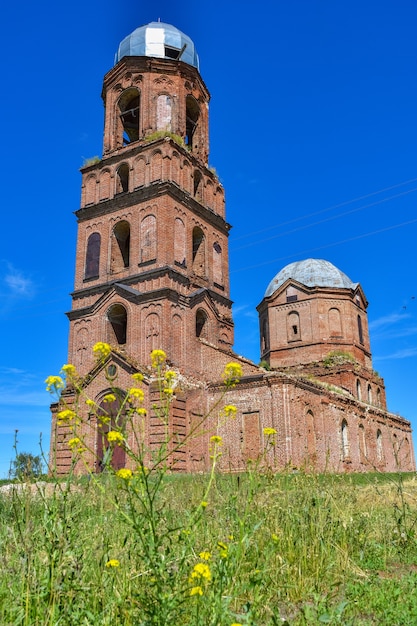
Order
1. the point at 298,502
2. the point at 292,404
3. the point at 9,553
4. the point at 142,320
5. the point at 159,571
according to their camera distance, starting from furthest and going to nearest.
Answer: the point at 142,320, the point at 292,404, the point at 298,502, the point at 9,553, the point at 159,571

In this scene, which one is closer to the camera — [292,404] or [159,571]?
[159,571]

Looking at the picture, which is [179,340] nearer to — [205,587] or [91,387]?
[91,387]

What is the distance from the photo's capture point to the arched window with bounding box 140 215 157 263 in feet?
79.3

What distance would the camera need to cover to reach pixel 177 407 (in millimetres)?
21750

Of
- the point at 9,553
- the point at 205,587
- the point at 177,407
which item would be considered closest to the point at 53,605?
the point at 205,587

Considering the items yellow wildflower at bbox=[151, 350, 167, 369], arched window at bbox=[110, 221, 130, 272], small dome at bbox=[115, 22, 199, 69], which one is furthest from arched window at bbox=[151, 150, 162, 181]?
yellow wildflower at bbox=[151, 350, 167, 369]

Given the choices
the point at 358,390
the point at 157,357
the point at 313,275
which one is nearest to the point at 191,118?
the point at 313,275

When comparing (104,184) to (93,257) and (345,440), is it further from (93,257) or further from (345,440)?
(345,440)

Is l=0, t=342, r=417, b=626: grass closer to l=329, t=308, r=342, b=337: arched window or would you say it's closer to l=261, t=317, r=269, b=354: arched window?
l=329, t=308, r=342, b=337: arched window

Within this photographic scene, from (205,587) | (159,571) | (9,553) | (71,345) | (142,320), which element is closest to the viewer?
(159,571)

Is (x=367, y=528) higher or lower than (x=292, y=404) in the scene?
lower

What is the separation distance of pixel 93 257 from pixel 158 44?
1160 cm

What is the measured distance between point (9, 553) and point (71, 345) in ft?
71.6

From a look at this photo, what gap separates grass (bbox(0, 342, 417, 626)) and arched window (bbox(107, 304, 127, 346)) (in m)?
19.1
